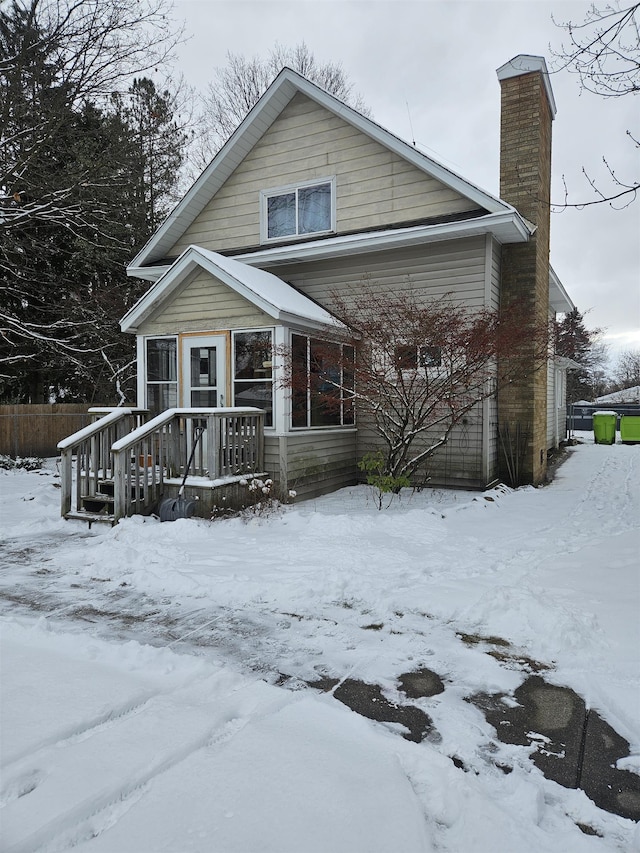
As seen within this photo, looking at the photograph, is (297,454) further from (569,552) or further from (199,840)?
(199,840)

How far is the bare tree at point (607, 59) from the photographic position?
4.57m

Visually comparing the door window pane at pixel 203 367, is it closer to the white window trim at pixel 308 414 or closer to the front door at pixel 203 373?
the front door at pixel 203 373

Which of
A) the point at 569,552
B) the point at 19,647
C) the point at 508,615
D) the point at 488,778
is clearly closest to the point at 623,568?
the point at 569,552

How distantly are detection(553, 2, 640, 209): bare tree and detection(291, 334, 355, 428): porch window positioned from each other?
4464 mm

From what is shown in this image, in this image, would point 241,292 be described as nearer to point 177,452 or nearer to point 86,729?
point 177,452

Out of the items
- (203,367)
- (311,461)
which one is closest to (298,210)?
(203,367)

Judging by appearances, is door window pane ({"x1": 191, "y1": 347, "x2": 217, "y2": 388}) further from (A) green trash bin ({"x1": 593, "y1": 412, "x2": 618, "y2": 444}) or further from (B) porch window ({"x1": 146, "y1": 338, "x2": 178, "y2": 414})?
(A) green trash bin ({"x1": 593, "y1": 412, "x2": 618, "y2": 444})

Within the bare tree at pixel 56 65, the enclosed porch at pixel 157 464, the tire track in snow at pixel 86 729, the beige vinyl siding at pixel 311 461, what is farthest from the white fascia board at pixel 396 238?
the tire track in snow at pixel 86 729

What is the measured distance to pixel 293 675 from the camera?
330 centimetres

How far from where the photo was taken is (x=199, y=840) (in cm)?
196

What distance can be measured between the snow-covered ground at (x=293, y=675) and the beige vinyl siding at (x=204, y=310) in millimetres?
3521

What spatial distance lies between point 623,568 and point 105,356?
1422 cm

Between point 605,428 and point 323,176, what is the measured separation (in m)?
15.1

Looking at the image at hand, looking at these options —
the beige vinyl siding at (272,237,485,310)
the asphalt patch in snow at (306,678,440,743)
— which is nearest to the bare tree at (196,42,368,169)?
the beige vinyl siding at (272,237,485,310)
